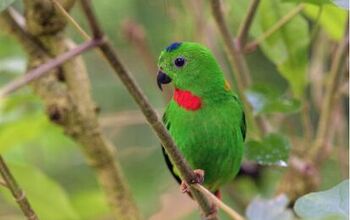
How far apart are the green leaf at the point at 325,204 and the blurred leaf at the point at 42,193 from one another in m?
0.81

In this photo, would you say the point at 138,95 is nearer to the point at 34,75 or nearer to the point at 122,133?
the point at 34,75

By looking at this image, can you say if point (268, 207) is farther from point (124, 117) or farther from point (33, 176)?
point (124, 117)

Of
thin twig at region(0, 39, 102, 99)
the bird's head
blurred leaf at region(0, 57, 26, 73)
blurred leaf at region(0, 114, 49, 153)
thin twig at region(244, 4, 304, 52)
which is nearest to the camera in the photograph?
thin twig at region(0, 39, 102, 99)

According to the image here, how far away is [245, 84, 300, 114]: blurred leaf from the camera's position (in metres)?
1.33

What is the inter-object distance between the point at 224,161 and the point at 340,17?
1.34 feet

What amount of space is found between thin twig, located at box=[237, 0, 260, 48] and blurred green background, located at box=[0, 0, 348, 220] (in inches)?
3.4

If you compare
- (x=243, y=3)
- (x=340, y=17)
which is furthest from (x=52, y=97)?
(x=340, y=17)

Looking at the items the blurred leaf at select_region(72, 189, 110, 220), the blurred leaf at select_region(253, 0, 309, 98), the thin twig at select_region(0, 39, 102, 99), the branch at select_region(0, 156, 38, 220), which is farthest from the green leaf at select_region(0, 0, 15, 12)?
the blurred leaf at select_region(72, 189, 110, 220)

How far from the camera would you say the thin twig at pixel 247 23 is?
132cm

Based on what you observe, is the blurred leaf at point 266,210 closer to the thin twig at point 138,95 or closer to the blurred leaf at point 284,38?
the thin twig at point 138,95

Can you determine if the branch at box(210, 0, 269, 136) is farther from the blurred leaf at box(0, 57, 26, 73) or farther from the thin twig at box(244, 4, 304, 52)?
the blurred leaf at box(0, 57, 26, 73)

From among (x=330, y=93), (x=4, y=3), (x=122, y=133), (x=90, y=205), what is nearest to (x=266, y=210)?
(x=4, y=3)

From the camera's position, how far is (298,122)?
2.56 metres

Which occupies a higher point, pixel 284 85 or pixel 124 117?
pixel 124 117
